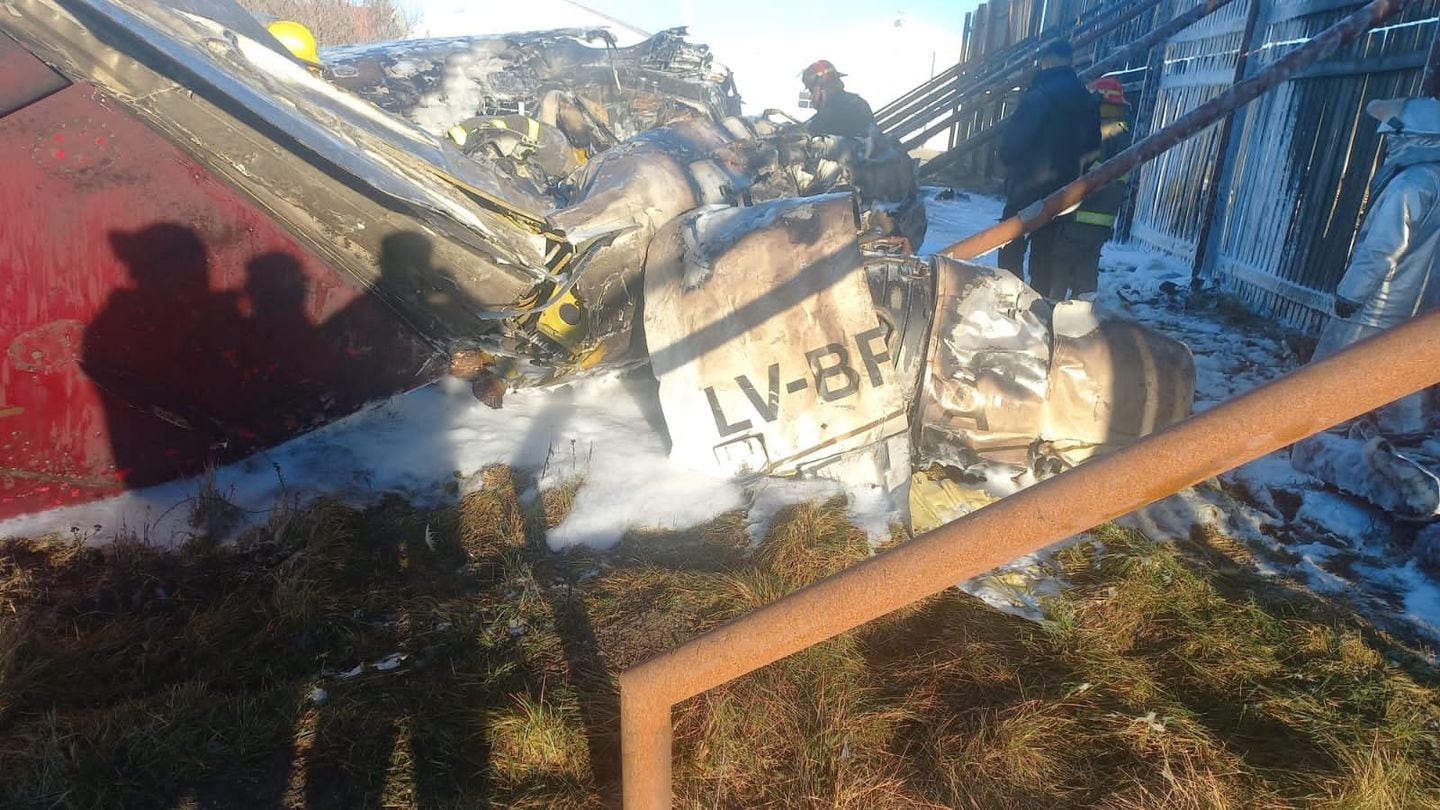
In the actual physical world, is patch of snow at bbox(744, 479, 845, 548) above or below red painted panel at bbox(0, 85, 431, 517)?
below

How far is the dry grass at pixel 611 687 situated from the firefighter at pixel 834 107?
5.58m

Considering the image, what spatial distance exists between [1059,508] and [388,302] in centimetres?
284

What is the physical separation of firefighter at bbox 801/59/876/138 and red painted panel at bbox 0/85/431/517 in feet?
17.9

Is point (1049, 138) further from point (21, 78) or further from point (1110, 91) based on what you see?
point (21, 78)

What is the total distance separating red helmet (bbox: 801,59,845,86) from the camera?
7.29 m

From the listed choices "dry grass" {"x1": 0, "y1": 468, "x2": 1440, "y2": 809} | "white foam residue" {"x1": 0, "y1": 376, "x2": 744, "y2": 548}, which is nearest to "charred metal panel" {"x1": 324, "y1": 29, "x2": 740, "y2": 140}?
"white foam residue" {"x1": 0, "y1": 376, "x2": 744, "y2": 548}

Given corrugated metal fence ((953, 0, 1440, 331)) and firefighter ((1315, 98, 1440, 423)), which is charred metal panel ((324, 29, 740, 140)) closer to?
corrugated metal fence ((953, 0, 1440, 331))

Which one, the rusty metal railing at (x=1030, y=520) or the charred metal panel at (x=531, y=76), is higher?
the charred metal panel at (x=531, y=76)

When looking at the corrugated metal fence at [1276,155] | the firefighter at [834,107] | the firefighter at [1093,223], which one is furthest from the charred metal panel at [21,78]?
the corrugated metal fence at [1276,155]

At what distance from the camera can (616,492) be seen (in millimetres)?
3070

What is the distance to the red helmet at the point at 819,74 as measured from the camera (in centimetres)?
729

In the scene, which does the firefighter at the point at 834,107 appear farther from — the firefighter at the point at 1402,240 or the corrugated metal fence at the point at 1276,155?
the firefighter at the point at 1402,240

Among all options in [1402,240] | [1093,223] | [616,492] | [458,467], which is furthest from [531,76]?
[1402,240]

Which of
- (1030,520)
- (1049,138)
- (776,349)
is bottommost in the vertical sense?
(776,349)
